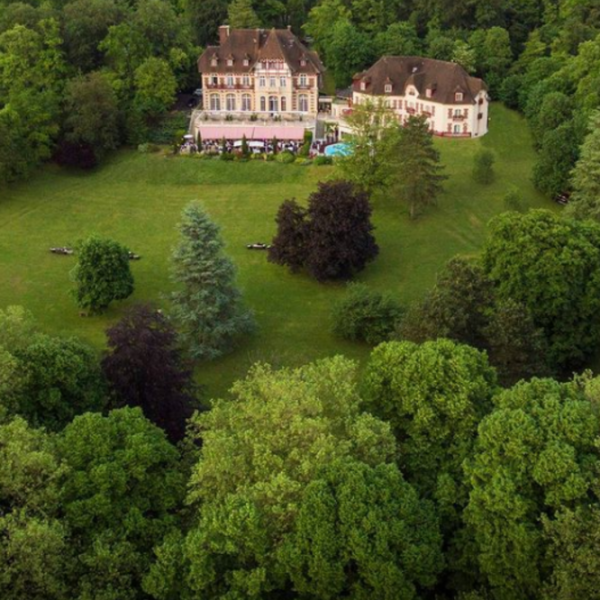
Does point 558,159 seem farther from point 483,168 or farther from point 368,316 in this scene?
point 368,316

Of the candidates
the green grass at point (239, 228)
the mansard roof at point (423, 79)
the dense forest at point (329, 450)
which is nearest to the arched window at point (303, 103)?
the mansard roof at point (423, 79)

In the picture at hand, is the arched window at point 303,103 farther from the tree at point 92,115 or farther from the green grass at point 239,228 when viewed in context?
the tree at point 92,115

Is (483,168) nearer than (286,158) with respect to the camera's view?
Yes

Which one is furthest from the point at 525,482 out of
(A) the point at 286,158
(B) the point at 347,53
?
(B) the point at 347,53

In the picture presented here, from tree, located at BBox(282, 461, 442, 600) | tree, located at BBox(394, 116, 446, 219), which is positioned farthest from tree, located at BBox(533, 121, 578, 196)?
tree, located at BBox(282, 461, 442, 600)

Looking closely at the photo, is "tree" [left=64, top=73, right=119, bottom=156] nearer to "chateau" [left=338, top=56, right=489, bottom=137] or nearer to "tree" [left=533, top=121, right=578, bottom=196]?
"chateau" [left=338, top=56, right=489, bottom=137]

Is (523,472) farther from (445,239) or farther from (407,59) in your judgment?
(407,59)
